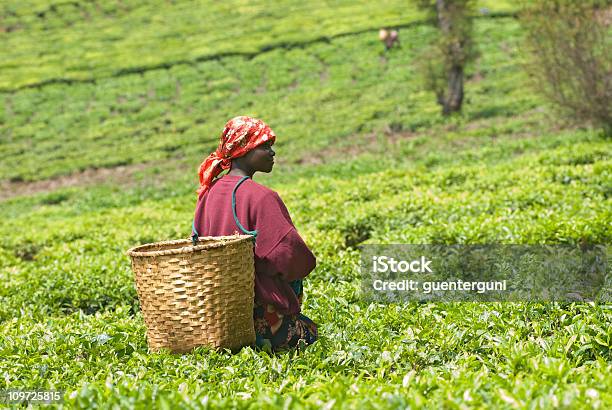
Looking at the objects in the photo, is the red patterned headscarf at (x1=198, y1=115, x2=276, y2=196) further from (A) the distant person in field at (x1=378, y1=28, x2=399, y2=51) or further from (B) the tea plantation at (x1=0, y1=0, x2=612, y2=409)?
(A) the distant person in field at (x1=378, y1=28, x2=399, y2=51)

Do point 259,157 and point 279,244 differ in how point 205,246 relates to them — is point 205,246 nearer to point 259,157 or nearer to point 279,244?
point 279,244

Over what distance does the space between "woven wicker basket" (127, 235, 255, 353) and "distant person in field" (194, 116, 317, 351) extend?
0.18 m

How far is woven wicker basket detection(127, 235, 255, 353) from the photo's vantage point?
4031mm

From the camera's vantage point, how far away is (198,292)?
4074 millimetres

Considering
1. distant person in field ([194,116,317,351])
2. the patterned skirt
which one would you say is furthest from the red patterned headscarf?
the patterned skirt

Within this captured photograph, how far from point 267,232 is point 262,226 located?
0.06m

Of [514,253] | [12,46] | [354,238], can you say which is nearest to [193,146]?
[354,238]

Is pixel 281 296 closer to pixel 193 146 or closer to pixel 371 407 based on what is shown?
pixel 371 407

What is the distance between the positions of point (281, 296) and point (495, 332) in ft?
5.38

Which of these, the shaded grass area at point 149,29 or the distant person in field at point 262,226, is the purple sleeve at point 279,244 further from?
the shaded grass area at point 149,29

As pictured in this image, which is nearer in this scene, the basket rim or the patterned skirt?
the basket rim

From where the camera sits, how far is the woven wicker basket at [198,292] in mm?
4031

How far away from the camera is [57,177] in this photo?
24.0 meters

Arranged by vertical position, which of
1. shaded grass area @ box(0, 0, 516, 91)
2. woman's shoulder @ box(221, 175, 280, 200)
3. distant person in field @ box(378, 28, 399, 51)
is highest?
shaded grass area @ box(0, 0, 516, 91)
